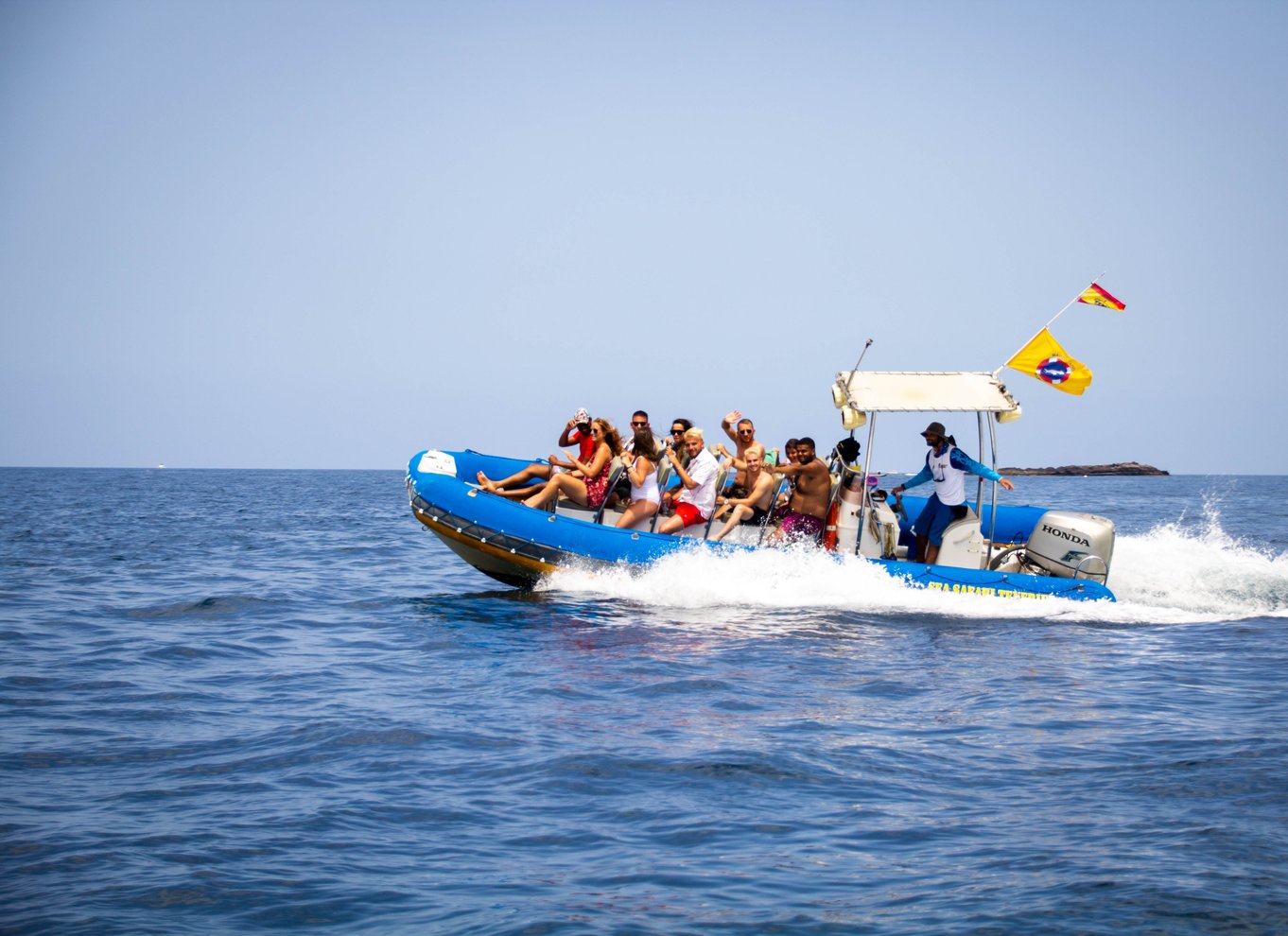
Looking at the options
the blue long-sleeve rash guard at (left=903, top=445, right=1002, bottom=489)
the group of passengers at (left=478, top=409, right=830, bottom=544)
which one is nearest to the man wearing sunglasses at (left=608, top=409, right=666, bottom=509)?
the group of passengers at (left=478, top=409, right=830, bottom=544)

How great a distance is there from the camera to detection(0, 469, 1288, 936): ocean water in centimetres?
420

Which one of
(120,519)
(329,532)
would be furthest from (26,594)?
(120,519)

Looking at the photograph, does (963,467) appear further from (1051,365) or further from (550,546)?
(550,546)

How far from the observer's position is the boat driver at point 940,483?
34.7 ft

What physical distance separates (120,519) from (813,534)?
23.4 m

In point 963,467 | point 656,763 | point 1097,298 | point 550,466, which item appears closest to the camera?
point 656,763

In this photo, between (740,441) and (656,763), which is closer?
(656,763)

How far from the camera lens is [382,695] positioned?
24.2ft

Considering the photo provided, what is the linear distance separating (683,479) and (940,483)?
96.1 inches

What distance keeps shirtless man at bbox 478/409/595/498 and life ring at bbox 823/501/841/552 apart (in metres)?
2.43

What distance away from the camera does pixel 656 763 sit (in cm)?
582

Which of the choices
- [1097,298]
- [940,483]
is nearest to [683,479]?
[940,483]

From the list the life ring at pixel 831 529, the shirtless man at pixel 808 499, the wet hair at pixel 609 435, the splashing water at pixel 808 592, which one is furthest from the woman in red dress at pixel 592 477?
the life ring at pixel 831 529

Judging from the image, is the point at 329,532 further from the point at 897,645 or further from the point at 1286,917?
the point at 1286,917
